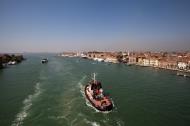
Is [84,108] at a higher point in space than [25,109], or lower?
lower

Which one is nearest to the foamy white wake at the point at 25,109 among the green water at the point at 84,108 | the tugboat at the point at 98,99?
the green water at the point at 84,108

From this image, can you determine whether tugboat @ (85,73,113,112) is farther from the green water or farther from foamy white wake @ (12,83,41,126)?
foamy white wake @ (12,83,41,126)

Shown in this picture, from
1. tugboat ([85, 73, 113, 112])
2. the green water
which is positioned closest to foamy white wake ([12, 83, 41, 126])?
the green water

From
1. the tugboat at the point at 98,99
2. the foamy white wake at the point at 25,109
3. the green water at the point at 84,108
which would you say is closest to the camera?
the foamy white wake at the point at 25,109

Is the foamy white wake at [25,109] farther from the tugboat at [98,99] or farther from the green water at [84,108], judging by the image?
the tugboat at [98,99]

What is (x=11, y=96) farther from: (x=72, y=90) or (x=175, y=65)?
(x=175, y=65)

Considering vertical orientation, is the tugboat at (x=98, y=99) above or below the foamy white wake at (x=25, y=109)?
above

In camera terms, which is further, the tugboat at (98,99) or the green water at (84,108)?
the tugboat at (98,99)

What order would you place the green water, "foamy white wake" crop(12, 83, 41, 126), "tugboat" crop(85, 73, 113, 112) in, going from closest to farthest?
"foamy white wake" crop(12, 83, 41, 126) → the green water → "tugboat" crop(85, 73, 113, 112)

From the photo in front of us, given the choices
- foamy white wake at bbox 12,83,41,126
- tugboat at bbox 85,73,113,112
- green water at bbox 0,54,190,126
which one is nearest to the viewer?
foamy white wake at bbox 12,83,41,126

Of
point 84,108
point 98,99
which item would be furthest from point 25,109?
point 98,99

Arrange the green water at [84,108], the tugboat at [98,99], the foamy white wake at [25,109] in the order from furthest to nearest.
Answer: the tugboat at [98,99] < the green water at [84,108] < the foamy white wake at [25,109]

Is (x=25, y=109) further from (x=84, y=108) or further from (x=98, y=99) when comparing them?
(x=98, y=99)
